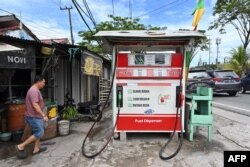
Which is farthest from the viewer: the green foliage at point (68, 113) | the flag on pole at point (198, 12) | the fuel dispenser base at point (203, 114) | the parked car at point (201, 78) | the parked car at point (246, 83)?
the parked car at point (246, 83)

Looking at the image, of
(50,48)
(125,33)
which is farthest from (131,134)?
(50,48)

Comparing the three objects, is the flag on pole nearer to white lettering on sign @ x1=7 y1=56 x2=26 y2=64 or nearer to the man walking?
the man walking

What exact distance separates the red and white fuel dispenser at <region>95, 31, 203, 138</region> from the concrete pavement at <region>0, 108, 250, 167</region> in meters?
0.45

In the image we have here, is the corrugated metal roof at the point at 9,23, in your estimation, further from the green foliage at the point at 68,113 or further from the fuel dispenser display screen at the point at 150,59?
the fuel dispenser display screen at the point at 150,59

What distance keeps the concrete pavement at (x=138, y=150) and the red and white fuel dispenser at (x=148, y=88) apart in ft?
1.49

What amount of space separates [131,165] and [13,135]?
347 centimetres

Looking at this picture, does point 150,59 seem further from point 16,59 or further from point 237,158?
point 16,59

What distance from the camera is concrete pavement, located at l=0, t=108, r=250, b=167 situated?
5.28 meters

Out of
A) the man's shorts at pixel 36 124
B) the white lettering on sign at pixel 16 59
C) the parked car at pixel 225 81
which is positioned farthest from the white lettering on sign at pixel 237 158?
the parked car at pixel 225 81

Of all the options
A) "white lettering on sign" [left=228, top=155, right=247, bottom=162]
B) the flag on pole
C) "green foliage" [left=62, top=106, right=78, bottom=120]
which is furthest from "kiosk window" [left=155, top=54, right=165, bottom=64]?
"green foliage" [left=62, top=106, right=78, bottom=120]

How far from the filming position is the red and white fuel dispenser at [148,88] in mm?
6656

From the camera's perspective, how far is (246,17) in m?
27.7

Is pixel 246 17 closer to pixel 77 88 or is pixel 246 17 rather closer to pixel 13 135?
pixel 77 88

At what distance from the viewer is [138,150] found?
599cm
